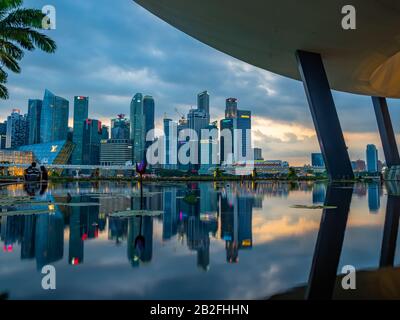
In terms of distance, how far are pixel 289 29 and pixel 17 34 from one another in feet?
53.6

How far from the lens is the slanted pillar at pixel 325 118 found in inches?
846

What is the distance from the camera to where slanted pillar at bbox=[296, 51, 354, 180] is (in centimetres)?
2150

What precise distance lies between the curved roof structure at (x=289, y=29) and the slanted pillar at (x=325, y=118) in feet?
4.01

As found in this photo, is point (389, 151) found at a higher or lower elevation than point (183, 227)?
higher

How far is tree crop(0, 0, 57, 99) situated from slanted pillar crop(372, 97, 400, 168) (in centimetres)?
4302

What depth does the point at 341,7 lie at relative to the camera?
16656 mm

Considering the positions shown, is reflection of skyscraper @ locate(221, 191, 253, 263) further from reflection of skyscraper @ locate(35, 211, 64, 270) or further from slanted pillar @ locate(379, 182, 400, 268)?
reflection of skyscraper @ locate(35, 211, 64, 270)

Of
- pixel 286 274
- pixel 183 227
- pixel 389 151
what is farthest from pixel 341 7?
pixel 389 151

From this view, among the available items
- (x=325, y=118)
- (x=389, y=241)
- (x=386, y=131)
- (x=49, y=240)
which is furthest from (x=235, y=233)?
(x=386, y=131)

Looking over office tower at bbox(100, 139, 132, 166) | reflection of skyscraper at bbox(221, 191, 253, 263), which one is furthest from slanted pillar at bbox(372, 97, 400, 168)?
office tower at bbox(100, 139, 132, 166)

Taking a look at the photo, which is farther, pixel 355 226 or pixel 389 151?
pixel 389 151
